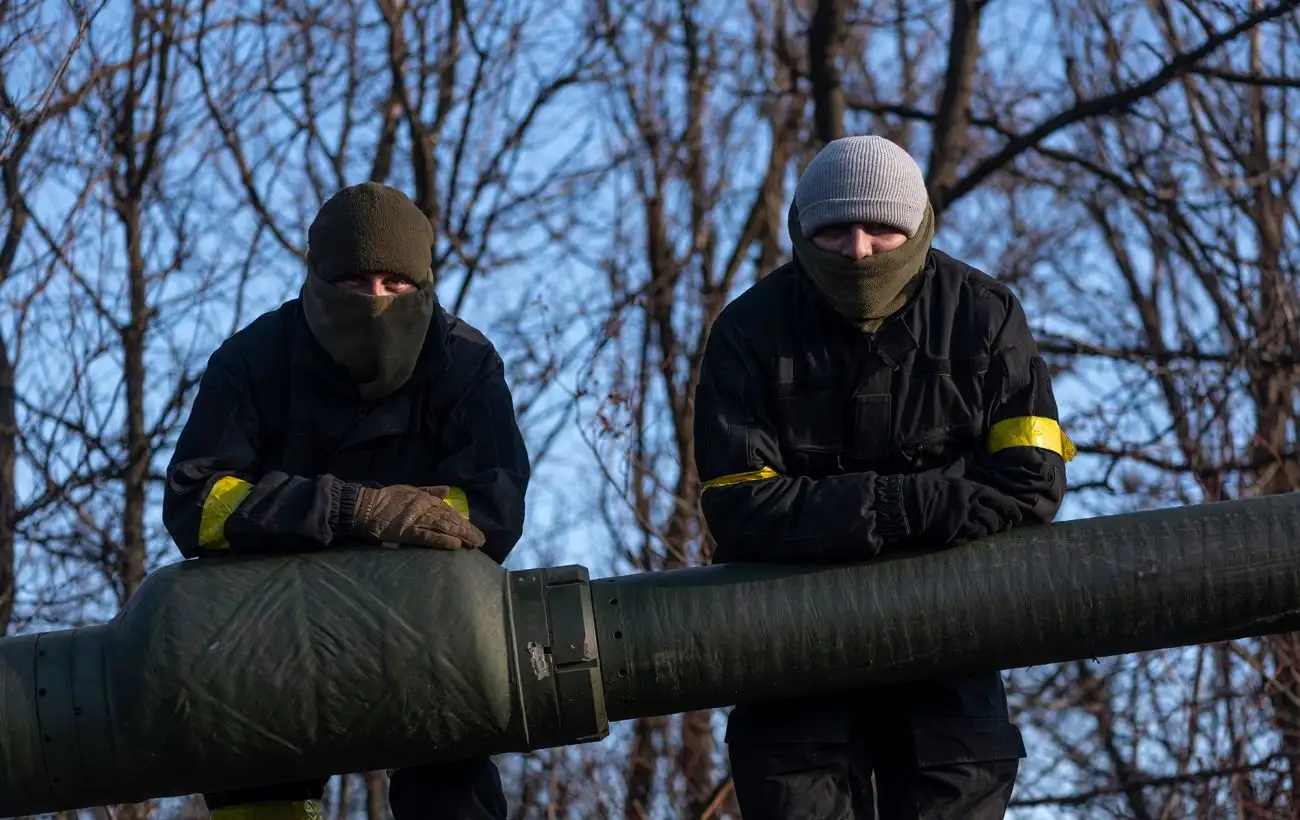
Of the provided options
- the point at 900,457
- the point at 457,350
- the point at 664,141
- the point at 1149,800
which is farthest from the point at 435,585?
the point at 664,141

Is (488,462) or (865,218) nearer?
(865,218)

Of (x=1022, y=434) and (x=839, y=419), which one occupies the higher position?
(x=839, y=419)

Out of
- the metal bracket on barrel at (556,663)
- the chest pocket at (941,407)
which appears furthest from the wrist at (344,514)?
the chest pocket at (941,407)

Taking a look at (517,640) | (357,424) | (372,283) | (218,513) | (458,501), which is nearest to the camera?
(517,640)

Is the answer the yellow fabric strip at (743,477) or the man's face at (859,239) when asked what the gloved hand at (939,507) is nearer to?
the yellow fabric strip at (743,477)

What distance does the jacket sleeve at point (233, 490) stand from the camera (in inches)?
156

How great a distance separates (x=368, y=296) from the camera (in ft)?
13.9

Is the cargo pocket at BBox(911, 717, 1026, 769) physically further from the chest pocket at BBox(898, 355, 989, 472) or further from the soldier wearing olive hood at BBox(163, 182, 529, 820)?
the soldier wearing olive hood at BBox(163, 182, 529, 820)

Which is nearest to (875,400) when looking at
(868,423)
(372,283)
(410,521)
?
(868,423)

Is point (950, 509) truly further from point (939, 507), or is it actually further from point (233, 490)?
point (233, 490)

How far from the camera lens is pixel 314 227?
4352mm

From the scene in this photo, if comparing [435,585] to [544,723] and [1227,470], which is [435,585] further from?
[1227,470]

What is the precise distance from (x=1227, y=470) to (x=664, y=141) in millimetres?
6755

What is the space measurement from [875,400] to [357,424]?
121cm
